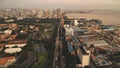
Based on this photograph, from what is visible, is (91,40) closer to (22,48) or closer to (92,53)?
(92,53)

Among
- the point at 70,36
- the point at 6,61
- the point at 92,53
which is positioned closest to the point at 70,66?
the point at 92,53

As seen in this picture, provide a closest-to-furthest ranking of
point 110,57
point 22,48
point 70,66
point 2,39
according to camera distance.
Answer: point 70,66, point 110,57, point 22,48, point 2,39

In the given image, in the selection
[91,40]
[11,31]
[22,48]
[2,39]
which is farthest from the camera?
[11,31]

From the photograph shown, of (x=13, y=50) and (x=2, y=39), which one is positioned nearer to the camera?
(x=13, y=50)

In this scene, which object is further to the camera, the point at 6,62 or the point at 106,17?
the point at 106,17

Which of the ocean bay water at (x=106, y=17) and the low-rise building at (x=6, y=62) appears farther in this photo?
the ocean bay water at (x=106, y=17)

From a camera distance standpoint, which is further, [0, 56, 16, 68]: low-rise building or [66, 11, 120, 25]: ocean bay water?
[66, 11, 120, 25]: ocean bay water

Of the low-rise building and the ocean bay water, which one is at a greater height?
the low-rise building

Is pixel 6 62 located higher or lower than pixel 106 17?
higher

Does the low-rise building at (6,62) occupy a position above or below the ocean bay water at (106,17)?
above
